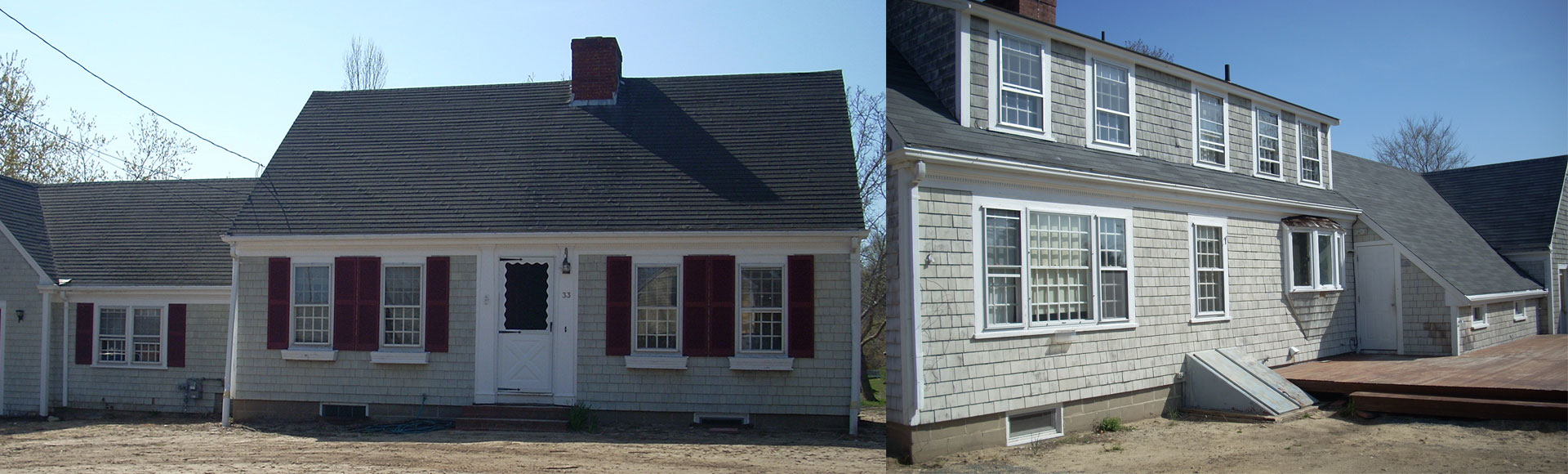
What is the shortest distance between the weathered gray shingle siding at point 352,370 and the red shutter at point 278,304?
177 mm

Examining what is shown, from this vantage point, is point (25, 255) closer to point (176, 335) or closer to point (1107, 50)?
point (176, 335)

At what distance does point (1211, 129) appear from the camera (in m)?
11.0

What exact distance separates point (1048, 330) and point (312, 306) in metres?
9.02

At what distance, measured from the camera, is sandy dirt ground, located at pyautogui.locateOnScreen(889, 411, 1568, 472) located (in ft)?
21.6

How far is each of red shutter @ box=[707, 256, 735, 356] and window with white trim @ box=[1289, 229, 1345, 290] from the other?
736 centimetres

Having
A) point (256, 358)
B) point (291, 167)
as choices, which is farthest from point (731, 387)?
point (291, 167)

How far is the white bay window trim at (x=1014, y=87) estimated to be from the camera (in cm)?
823

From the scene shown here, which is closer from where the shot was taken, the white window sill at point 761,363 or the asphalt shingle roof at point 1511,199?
the white window sill at point 761,363

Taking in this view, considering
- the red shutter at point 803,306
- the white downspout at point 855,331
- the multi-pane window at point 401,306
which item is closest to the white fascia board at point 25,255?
the multi-pane window at point 401,306

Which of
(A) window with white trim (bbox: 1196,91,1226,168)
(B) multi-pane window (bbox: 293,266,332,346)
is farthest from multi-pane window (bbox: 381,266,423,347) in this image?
(A) window with white trim (bbox: 1196,91,1226,168)

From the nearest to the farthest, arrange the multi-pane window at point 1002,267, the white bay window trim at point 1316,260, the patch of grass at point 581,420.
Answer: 1. the multi-pane window at point 1002,267
2. the patch of grass at point 581,420
3. the white bay window trim at point 1316,260

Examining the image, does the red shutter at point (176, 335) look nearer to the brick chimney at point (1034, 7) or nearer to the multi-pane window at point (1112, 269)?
the brick chimney at point (1034, 7)

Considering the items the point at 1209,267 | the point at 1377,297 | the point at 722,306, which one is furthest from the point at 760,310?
the point at 1377,297

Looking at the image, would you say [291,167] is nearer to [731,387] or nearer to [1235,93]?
[731,387]
